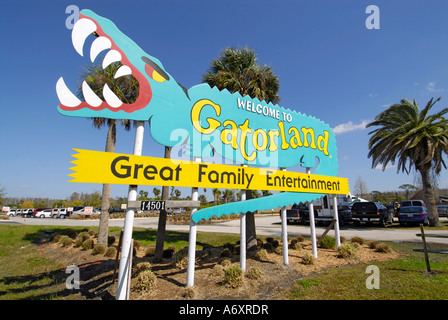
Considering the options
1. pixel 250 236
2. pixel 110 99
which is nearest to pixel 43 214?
pixel 250 236

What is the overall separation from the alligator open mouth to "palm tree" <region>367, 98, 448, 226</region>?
829 inches

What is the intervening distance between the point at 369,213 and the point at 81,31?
20.9m

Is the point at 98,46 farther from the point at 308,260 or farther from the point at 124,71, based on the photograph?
the point at 308,260

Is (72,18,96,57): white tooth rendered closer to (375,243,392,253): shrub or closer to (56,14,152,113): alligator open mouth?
(56,14,152,113): alligator open mouth

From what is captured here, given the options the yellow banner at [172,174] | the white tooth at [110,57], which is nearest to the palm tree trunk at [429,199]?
the yellow banner at [172,174]

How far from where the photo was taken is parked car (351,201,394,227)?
17.3 m

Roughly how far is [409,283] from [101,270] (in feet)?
28.8

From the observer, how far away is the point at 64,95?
14.0 feet

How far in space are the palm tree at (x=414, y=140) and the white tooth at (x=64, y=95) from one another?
72.5 ft

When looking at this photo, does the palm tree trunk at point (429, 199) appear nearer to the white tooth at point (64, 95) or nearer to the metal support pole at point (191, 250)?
the metal support pole at point (191, 250)

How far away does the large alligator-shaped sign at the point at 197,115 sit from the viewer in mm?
4590

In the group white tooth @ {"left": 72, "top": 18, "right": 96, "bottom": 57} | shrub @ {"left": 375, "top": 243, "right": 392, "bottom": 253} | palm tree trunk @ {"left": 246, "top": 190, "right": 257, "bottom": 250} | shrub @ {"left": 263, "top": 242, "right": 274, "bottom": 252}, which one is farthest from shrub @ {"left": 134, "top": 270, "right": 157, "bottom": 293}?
shrub @ {"left": 375, "top": 243, "right": 392, "bottom": 253}

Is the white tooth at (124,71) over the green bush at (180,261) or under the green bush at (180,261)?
over
